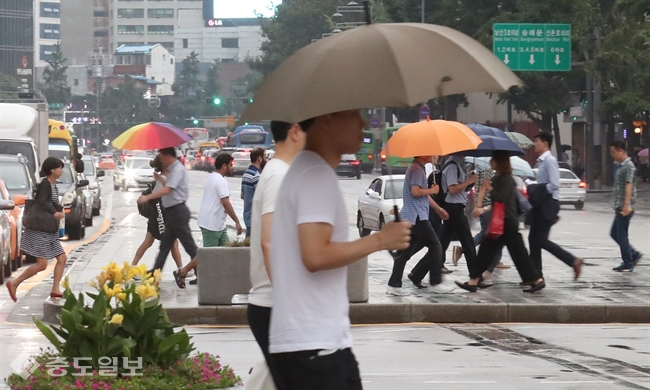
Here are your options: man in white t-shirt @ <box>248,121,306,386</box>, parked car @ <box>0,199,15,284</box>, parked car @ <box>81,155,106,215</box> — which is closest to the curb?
parked car @ <box>0,199,15,284</box>

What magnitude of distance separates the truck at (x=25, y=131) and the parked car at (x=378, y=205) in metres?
6.63

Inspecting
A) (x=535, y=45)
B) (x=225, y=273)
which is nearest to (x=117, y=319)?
(x=225, y=273)

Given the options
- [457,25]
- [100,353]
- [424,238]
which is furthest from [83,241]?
[457,25]

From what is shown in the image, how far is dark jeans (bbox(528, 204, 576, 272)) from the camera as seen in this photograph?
1460cm

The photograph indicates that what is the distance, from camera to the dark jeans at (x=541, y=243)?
47.9 ft

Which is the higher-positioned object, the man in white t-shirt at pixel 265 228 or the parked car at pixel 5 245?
the man in white t-shirt at pixel 265 228

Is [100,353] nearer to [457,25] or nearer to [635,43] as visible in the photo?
[635,43]

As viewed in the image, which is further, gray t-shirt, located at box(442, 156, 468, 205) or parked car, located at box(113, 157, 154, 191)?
parked car, located at box(113, 157, 154, 191)

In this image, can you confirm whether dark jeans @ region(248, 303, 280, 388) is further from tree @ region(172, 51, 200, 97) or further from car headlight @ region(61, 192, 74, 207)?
tree @ region(172, 51, 200, 97)

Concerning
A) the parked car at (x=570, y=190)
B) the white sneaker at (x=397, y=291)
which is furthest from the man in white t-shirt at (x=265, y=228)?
the parked car at (x=570, y=190)

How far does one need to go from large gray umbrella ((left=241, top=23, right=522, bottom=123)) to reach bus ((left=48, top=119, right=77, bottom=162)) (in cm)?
3063

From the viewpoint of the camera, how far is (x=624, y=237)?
53.4 ft

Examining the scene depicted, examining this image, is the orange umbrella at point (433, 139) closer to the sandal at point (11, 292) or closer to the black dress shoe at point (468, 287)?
the black dress shoe at point (468, 287)

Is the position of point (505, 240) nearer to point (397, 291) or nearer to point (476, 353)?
point (397, 291)
